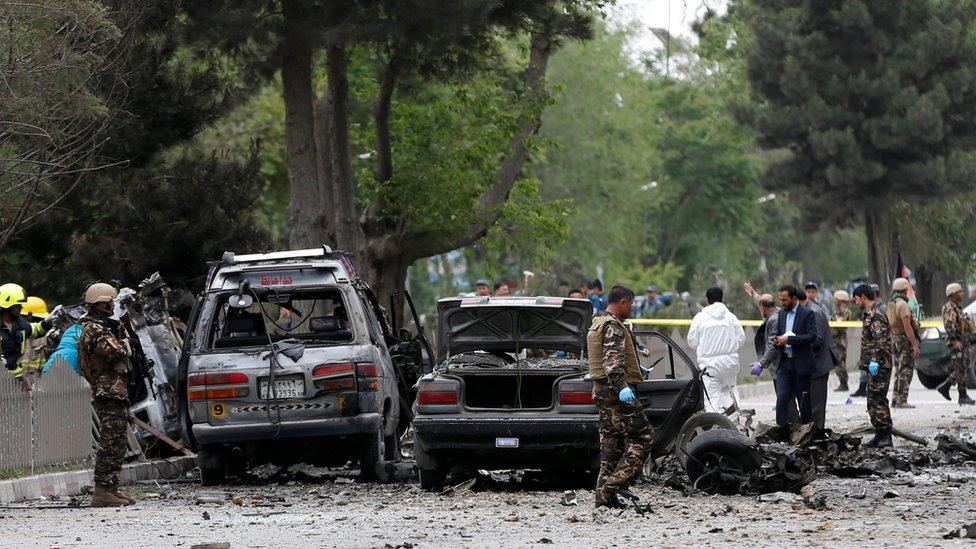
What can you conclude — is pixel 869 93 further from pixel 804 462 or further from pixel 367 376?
pixel 804 462

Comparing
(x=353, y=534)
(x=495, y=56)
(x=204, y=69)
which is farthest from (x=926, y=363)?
(x=353, y=534)

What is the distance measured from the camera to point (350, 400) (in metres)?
16.0

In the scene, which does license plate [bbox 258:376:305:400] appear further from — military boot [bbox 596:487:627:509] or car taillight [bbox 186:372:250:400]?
military boot [bbox 596:487:627:509]

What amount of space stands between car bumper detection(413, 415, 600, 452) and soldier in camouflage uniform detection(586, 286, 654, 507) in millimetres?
1308

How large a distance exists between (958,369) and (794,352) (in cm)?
877

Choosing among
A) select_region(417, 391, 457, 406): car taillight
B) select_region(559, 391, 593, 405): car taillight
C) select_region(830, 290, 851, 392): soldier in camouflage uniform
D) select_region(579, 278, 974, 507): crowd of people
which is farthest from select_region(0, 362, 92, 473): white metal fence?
select_region(830, 290, 851, 392): soldier in camouflage uniform

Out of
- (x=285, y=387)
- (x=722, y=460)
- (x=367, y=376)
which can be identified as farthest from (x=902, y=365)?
(x=285, y=387)

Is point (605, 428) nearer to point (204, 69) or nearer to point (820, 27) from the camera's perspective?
point (204, 69)

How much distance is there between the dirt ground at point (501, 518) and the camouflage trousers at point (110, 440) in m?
0.42

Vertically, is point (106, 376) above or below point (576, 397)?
above

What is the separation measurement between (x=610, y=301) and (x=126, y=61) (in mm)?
10373

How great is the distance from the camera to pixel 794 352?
60.2ft

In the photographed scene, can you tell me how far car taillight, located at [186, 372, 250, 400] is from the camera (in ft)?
52.5

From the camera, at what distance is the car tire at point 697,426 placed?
572 inches
